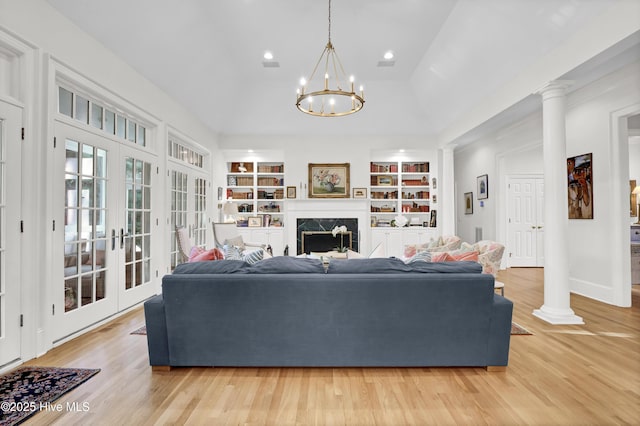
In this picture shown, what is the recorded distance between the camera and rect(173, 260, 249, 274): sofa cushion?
2617mm

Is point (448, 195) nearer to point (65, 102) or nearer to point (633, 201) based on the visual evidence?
point (633, 201)

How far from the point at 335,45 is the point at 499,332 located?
16.1ft

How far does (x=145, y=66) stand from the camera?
435 centimetres

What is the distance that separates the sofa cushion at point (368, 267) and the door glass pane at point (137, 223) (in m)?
3.05

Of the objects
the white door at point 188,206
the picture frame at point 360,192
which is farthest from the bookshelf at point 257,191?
the picture frame at point 360,192

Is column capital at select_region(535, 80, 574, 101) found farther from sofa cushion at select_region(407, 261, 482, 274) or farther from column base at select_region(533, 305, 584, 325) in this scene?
sofa cushion at select_region(407, 261, 482, 274)

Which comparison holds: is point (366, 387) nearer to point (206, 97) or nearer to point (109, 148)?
point (109, 148)

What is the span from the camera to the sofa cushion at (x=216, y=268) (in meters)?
2.62

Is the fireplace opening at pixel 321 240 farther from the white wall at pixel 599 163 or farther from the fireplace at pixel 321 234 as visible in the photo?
the white wall at pixel 599 163

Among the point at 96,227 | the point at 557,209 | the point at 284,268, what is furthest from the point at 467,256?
the point at 96,227

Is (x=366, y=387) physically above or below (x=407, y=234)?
below

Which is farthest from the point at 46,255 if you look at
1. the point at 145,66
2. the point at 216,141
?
the point at 216,141

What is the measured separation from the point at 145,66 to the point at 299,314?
386cm

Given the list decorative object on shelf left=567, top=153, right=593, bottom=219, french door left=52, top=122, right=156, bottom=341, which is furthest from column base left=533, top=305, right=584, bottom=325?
french door left=52, top=122, right=156, bottom=341
